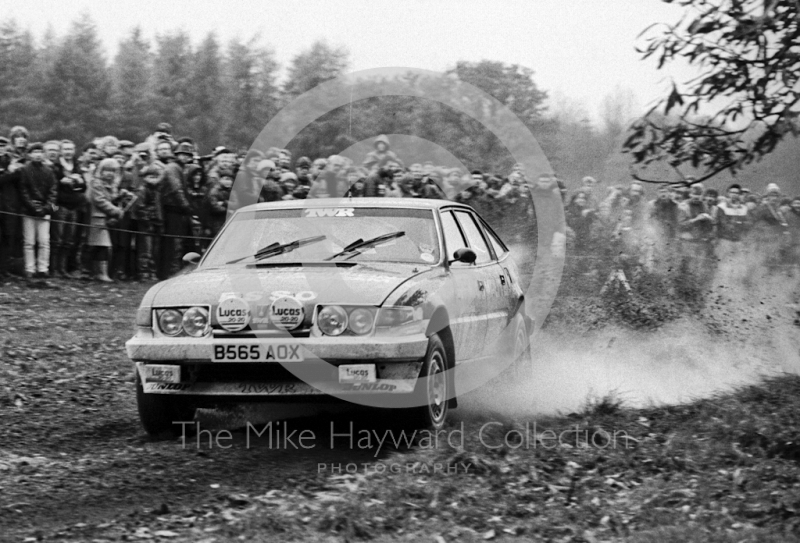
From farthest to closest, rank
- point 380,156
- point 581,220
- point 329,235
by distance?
1. point 581,220
2. point 380,156
3. point 329,235

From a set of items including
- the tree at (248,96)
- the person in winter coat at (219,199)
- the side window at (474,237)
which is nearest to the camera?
the side window at (474,237)

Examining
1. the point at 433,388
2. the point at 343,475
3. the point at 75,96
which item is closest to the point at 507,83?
the point at 75,96

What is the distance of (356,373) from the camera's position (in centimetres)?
612

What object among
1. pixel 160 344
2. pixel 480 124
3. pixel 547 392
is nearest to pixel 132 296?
pixel 547 392

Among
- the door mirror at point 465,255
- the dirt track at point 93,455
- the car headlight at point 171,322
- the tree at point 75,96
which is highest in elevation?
the tree at point 75,96

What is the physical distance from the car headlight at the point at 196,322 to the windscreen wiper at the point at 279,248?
0.96m

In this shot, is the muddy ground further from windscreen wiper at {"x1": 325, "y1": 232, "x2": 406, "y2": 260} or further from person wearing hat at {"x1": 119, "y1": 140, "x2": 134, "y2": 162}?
person wearing hat at {"x1": 119, "y1": 140, "x2": 134, "y2": 162}

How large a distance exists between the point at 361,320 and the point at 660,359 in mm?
5270

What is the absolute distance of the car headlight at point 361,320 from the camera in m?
6.20

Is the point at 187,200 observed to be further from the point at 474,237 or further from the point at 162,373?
the point at 162,373

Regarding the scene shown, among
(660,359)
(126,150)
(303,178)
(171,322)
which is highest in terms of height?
(126,150)

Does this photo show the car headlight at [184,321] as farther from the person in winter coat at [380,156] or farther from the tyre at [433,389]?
the person in winter coat at [380,156]

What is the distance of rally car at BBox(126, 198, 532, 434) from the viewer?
615 centimetres

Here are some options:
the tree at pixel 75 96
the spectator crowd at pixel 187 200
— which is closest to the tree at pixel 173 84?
the tree at pixel 75 96
